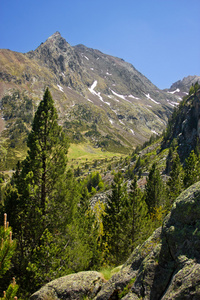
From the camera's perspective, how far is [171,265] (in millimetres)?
5922

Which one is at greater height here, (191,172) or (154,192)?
(191,172)

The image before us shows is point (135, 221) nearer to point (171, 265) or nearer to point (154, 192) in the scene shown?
point (154, 192)

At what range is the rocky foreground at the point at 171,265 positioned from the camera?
498 cm

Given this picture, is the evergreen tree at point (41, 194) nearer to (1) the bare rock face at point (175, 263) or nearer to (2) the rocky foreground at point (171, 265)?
(2) the rocky foreground at point (171, 265)

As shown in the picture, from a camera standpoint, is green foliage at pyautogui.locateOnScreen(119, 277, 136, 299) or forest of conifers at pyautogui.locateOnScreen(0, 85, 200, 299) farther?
forest of conifers at pyautogui.locateOnScreen(0, 85, 200, 299)

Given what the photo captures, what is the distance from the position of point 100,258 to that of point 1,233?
22.6 m

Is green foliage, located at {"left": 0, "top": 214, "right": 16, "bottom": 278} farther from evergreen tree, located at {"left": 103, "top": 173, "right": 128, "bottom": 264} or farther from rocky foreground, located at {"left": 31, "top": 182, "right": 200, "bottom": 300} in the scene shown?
evergreen tree, located at {"left": 103, "top": 173, "right": 128, "bottom": 264}

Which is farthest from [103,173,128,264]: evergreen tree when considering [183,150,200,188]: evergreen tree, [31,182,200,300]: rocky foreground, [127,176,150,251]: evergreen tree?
[31,182,200,300]: rocky foreground

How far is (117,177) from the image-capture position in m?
30.1

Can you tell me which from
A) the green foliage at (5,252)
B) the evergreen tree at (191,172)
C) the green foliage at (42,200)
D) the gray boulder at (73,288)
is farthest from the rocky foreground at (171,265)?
the evergreen tree at (191,172)

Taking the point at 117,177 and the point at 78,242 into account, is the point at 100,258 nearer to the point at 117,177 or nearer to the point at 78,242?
the point at 78,242

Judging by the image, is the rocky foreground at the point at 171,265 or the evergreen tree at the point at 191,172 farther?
the evergreen tree at the point at 191,172

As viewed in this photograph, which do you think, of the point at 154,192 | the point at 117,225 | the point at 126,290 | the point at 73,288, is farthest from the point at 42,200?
the point at 154,192

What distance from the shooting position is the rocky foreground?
16.3 ft
